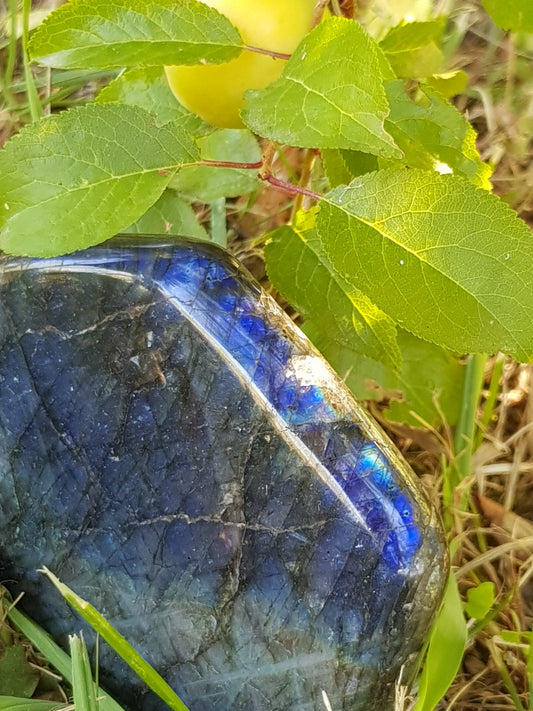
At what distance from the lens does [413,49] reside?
0.92 metres

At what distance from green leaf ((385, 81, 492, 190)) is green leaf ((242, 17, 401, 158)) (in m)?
0.18

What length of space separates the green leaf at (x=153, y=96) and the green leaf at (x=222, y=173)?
40mm

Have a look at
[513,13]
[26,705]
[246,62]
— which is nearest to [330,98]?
[246,62]

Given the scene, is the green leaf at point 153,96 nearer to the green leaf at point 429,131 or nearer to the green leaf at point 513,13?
the green leaf at point 429,131

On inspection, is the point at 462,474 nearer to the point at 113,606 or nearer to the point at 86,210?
the point at 113,606

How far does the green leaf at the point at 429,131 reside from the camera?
2.54ft

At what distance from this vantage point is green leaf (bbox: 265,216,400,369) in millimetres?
837

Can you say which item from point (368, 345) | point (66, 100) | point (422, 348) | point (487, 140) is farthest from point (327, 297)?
point (66, 100)

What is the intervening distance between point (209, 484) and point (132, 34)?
1.45 ft

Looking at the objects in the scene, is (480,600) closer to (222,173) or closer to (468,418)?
(468,418)

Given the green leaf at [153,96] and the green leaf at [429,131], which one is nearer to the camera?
the green leaf at [429,131]

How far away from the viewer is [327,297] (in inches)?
33.9

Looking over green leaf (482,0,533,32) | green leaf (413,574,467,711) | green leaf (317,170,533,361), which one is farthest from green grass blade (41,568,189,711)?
green leaf (482,0,533,32)

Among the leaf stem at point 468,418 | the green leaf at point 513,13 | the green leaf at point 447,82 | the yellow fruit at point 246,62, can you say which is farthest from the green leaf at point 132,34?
the leaf stem at point 468,418
